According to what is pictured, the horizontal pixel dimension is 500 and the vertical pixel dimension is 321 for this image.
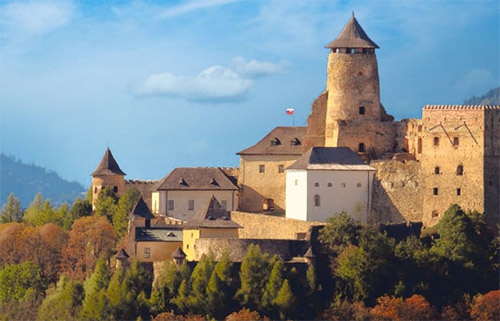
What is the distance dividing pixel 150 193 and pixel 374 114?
1682 centimetres

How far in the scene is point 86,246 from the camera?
81062 mm

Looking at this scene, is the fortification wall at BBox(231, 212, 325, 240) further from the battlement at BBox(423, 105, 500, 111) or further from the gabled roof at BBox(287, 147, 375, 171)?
the battlement at BBox(423, 105, 500, 111)

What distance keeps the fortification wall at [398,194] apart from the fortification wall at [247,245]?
5.57 metres

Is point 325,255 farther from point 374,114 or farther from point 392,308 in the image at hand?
point 374,114

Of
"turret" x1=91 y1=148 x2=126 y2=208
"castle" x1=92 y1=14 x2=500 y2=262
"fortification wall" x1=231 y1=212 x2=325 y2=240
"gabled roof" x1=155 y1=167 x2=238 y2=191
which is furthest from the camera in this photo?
"turret" x1=91 y1=148 x2=126 y2=208

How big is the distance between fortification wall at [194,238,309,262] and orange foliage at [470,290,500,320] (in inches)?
317

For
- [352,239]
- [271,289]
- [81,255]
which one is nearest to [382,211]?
[352,239]

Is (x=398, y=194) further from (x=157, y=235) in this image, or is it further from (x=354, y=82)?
(x=157, y=235)

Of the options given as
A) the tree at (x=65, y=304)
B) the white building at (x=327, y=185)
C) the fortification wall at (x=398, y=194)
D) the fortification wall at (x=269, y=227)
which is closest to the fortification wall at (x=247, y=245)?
the fortification wall at (x=269, y=227)

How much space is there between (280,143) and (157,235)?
39.6ft

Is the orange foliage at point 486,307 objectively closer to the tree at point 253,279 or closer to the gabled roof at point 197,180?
the tree at point 253,279

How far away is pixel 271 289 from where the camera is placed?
66688 mm

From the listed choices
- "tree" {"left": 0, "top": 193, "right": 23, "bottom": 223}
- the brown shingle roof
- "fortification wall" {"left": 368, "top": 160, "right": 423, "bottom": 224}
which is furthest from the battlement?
"tree" {"left": 0, "top": 193, "right": 23, "bottom": 223}

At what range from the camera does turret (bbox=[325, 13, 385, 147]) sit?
78625mm
